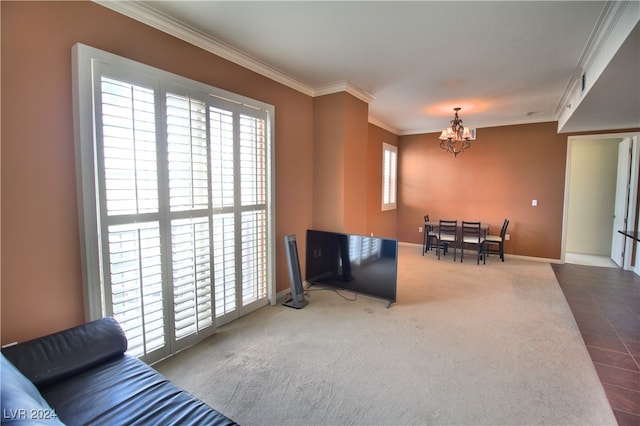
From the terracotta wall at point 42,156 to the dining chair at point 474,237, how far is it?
18.2 feet

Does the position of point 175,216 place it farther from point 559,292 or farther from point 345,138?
point 559,292

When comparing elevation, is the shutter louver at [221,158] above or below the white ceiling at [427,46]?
below

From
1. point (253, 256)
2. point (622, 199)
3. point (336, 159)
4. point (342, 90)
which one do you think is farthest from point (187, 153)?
point (622, 199)

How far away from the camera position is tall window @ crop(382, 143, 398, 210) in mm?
6594

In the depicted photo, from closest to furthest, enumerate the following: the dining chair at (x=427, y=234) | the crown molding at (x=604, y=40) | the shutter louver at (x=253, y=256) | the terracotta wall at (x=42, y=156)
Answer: the terracotta wall at (x=42, y=156), the crown molding at (x=604, y=40), the shutter louver at (x=253, y=256), the dining chair at (x=427, y=234)

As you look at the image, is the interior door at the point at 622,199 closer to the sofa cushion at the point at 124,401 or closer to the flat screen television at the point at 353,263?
the flat screen television at the point at 353,263

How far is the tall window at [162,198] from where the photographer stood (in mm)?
1979

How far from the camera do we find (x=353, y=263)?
3812 mm

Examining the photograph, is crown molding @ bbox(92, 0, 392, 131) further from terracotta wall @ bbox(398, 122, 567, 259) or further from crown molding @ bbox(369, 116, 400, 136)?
terracotta wall @ bbox(398, 122, 567, 259)

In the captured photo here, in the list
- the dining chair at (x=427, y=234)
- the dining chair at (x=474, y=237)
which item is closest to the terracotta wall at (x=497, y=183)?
the dining chair at (x=427, y=234)

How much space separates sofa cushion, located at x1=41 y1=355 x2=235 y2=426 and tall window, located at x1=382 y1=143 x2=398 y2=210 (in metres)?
5.63

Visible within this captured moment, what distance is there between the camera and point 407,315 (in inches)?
131

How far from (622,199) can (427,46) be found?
5067mm

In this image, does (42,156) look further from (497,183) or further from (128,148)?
(497,183)
